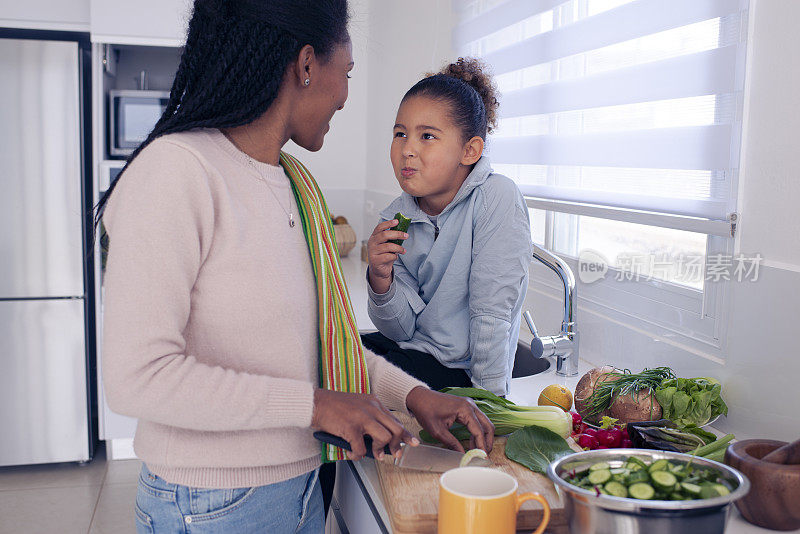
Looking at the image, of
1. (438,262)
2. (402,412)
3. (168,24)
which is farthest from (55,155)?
(402,412)

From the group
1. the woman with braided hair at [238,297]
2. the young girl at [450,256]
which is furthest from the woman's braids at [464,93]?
the woman with braided hair at [238,297]

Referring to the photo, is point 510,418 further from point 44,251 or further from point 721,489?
point 44,251

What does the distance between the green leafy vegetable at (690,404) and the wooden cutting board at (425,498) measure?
37cm

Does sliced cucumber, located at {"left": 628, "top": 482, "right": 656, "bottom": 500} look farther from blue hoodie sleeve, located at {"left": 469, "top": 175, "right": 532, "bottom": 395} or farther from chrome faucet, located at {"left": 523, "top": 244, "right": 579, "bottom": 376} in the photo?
chrome faucet, located at {"left": 523, "top": 244, "right": 579, "bottom": 376}

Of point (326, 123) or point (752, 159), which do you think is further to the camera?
point (752, 159)

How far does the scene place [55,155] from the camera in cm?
296

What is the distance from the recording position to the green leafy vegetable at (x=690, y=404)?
1.25 meters

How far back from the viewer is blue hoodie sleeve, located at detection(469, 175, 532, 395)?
1320 millimetres

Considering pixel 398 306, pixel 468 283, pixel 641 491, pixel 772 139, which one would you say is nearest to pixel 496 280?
pixel 468 283

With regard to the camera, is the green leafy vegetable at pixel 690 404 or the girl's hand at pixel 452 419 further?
the green leafy vegetable at pixel 690 404

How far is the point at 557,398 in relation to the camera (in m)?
1.39

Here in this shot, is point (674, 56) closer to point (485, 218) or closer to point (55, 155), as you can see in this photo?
point (485, 218)

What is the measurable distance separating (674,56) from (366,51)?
2.79 meters

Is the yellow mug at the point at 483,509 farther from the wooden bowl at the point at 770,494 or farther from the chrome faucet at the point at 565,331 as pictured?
the chrome faucet at the point at 565,331
